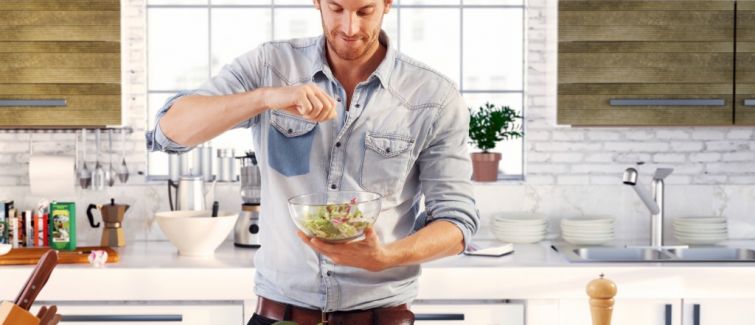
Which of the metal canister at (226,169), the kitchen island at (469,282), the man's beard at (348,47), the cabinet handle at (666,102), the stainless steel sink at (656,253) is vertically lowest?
the kitchen island at (469,282)

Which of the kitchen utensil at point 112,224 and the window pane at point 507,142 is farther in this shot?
the window pane at point 507,142

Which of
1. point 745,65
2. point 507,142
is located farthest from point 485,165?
point 745,65

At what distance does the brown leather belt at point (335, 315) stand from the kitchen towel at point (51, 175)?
2.44 metres

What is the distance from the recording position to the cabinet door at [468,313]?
391 centimetres

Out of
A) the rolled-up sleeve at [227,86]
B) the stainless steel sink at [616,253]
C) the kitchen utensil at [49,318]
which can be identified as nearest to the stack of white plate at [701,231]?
the stainless steel sink at [616,253]

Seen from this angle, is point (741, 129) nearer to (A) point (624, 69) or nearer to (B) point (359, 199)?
(A) point (624, 69)

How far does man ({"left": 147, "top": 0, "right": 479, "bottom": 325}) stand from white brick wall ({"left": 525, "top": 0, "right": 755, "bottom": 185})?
94.2 inches

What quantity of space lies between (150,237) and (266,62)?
2471mm

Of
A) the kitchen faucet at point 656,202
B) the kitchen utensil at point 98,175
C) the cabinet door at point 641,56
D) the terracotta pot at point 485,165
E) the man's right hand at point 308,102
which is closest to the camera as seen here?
the man's right hand at point 308,102

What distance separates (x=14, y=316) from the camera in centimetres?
151

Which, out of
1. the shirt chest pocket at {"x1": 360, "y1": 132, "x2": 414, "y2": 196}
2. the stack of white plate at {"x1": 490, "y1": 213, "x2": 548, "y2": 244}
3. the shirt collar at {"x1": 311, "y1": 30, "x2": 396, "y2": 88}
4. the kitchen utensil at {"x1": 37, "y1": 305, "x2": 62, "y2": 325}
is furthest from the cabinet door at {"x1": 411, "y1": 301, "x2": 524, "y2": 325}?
the kitchen utensil at {"x1": 37, "y1": 305, "x2": 62, "y2": 325}

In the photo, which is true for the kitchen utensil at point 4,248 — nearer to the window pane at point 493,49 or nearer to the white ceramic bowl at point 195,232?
the white ceramic bowl at point 195,232

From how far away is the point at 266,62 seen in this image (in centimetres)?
248

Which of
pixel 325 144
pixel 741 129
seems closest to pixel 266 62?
pixel 325 144
